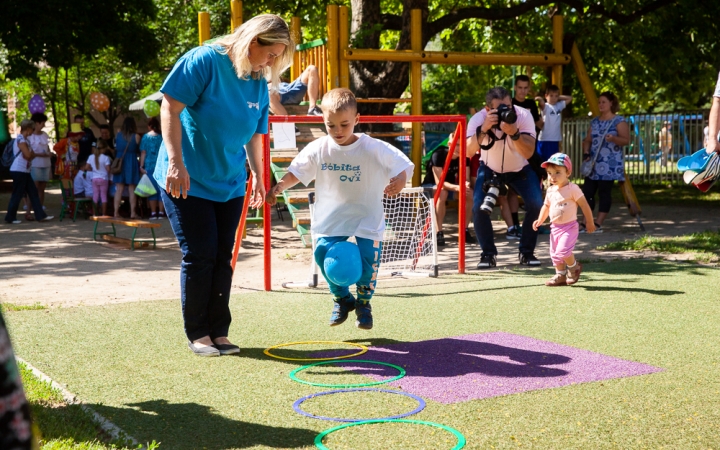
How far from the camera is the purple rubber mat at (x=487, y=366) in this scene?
14.6ft

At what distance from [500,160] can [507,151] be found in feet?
0.41

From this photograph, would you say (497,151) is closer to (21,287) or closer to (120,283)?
(120,283)

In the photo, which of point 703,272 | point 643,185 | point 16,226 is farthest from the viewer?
point 643,185

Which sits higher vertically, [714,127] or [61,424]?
A: [714,127]

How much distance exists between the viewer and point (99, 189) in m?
16.1

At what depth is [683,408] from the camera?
4000 mm

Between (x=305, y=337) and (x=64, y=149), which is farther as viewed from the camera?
(x=64, y=149)

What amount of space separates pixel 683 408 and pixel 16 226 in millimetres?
14066

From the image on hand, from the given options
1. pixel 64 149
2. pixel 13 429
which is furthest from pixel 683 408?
pixel 64 149

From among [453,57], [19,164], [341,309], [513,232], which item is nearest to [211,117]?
[341,309]

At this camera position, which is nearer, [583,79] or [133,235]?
[133,235]

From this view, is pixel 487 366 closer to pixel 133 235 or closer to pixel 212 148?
pixel 212 148

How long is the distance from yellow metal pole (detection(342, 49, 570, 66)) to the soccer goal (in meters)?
2.56

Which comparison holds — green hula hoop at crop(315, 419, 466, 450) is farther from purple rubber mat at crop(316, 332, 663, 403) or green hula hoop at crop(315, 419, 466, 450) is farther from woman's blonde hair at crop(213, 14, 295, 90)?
woman's blonde hair at crop(213, 14, 295, 90)
